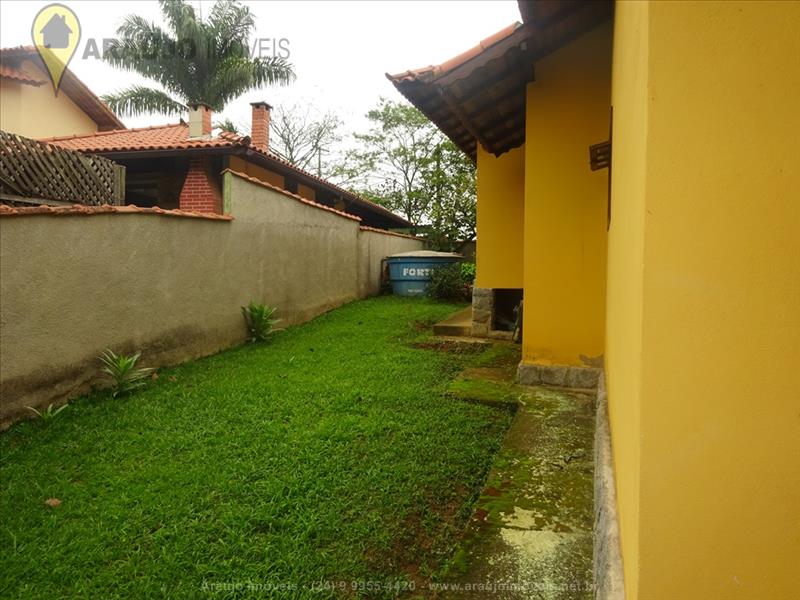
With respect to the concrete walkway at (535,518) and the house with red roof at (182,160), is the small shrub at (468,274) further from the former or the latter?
the concrete walkway at (535,518)

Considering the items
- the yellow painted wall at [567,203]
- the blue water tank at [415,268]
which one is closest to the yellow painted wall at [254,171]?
the blue water tank at [415,268]

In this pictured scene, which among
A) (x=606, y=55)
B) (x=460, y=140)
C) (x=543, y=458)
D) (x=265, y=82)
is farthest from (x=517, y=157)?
(x=265, y=82)

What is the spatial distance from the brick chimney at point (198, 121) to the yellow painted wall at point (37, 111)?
5.23 metres

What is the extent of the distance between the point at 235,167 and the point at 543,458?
32.3 ft

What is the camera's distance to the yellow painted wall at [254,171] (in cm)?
1095

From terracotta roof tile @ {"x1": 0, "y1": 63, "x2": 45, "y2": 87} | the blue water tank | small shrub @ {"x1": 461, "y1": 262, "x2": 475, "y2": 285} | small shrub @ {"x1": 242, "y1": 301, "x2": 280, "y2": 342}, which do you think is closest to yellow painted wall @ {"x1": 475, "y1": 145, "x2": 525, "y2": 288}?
small shrub @ {"x1": 242, "y1": 301, "x2": 280, "y2": 342}

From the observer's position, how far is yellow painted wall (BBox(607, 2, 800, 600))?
1.07 metres

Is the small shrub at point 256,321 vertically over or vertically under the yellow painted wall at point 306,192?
under

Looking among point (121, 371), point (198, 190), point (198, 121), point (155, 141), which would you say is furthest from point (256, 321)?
point (198, 121)

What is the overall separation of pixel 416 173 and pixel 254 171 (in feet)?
36.7

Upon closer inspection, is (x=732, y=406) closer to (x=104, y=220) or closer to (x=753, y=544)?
(x=753, y=544)

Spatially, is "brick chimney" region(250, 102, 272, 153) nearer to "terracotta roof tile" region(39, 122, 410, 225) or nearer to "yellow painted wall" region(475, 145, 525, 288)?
"terracotta roof tile" region(39, 122, 410, 225)

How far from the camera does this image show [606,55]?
14.0ft

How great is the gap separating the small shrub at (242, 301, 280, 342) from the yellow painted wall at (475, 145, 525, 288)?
3.29 m
